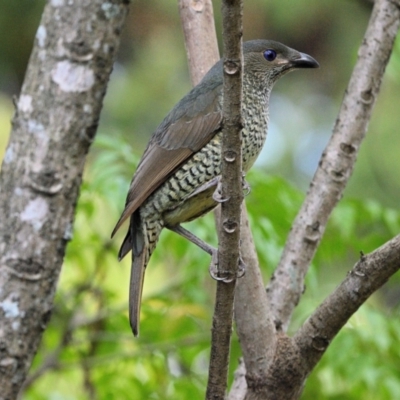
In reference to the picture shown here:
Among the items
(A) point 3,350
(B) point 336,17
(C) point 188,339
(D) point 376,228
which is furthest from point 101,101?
(B) point 336,17

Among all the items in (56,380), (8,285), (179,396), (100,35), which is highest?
(100,35)

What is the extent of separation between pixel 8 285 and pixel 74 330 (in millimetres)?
1363

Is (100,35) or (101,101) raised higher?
(100,35)

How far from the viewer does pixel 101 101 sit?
295cm

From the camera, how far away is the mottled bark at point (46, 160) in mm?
2789

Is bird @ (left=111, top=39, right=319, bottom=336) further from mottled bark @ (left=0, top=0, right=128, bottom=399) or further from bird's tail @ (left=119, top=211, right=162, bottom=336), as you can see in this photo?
mottled bark @ (left=0, top=0, right=128, bottom=399)

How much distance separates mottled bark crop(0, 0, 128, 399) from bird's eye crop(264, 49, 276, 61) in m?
1.29

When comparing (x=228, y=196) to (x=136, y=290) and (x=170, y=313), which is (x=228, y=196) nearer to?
(x=136, y=290)

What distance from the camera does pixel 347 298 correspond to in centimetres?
267

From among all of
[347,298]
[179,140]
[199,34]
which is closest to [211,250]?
[179,140]

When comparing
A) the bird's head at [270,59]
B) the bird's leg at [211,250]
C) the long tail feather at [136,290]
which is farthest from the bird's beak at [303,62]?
the long tail feather at [136,290]

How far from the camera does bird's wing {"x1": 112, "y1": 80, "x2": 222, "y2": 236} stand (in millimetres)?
3537

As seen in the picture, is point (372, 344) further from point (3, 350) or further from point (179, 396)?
point (3, 350)

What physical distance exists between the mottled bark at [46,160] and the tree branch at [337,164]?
3.46ft
